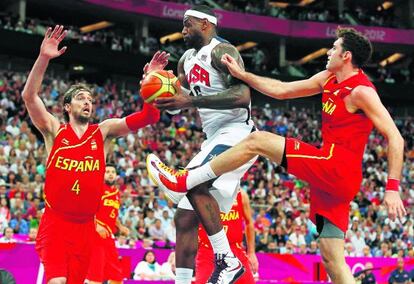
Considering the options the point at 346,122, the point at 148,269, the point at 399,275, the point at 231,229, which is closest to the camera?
the point at 346,122

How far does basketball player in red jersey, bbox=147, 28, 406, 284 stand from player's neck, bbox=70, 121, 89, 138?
1.23 m

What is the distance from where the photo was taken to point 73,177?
7535 mm

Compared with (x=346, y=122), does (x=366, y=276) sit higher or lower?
lower

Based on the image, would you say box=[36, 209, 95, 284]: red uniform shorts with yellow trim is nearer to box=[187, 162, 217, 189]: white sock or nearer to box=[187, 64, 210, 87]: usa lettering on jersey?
box=[187, 162, 217, 189]: white sock

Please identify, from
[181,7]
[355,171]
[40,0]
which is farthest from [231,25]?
[355,171]

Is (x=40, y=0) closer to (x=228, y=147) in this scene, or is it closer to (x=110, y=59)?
(x=110, y=59)

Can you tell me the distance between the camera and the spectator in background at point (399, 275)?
17.0 m

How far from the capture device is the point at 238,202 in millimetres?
9156

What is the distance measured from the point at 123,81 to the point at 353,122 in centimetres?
2884

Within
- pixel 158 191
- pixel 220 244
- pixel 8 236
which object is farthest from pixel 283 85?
pixel 158 191

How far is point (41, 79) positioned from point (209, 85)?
1.72m

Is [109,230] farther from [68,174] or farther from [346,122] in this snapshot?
[346,122]

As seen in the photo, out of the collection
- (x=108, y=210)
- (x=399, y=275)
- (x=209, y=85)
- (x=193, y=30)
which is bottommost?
(x=399, y=275)

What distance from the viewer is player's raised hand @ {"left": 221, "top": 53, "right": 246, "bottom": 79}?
6905 millimetres
